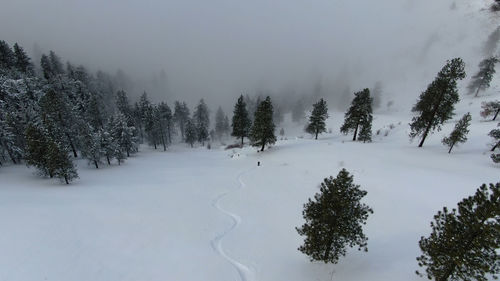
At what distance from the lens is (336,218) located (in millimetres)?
10000

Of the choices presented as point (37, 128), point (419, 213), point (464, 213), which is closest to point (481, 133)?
point (419, 213)

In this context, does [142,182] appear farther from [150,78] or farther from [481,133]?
[150,78]

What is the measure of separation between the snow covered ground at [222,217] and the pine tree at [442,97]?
3.73 metres

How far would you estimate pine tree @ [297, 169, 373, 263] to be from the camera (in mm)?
9938

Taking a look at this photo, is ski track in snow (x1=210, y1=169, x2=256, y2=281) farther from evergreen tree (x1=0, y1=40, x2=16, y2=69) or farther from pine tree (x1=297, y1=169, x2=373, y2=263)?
evergreen tree (x1=0, y1=40, x2=16, y2=69)

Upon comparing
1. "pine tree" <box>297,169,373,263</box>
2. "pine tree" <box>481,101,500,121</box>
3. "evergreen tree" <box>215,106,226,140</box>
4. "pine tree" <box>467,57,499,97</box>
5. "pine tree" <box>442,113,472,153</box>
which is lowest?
"evergreen tree" <box>215,106,226,140</box>

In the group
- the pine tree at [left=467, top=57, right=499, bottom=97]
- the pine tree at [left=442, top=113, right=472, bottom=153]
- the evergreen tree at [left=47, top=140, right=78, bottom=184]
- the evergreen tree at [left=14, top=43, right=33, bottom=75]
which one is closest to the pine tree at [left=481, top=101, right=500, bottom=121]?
the pine tree at [left=442, top=113, right=472, bottom=153]

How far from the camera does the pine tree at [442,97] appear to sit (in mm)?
25031

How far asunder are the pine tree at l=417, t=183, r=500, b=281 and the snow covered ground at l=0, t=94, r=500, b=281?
7.37 ft

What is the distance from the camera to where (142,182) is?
1077 inches

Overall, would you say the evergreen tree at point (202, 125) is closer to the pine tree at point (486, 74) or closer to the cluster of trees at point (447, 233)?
the cluster of trees at point (447, 233)

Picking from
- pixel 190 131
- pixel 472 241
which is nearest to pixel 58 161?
pixel 472 241

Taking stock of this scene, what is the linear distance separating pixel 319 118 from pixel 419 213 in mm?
35167

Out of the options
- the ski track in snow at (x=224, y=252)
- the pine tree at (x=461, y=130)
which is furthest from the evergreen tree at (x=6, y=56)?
the pine tree at (x=461, y=130)
